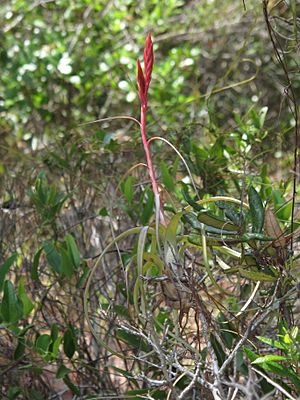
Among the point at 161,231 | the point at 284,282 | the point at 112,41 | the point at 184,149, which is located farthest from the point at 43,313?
the point at 112,41

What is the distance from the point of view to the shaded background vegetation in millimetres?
2416

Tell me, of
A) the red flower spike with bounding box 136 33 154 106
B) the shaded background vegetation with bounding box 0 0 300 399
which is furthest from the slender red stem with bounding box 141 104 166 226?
the shaded background vegetation with bounding box 0 0 300 399

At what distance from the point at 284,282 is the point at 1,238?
138 centimetres

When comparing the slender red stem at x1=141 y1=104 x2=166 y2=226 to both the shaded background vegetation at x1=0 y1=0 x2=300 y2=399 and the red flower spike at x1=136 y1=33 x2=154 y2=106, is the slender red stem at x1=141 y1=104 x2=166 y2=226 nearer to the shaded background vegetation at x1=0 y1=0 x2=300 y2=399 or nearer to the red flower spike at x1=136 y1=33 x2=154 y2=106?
the red flower spike at x1=136 y1=33 x2=154 y2=106

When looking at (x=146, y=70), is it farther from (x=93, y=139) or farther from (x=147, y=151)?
(x=93, y=139)

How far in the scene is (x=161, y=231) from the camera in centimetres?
170

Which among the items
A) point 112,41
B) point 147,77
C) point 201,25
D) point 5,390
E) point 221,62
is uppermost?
point 147,77

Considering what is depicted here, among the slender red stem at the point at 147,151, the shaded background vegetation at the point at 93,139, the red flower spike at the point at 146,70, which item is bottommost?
the shaded background vegetation at the point at 93,139

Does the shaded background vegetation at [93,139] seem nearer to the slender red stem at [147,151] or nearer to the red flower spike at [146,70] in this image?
the slender red stem at [147,151]

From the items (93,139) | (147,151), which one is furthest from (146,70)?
(93,139)

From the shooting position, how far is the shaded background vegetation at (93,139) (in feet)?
7.93

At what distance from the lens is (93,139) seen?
2840mm

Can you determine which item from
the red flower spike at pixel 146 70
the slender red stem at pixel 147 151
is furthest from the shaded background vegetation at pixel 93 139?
the red flower spike at pixel 146 70

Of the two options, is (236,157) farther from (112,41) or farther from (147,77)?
(112,41)
